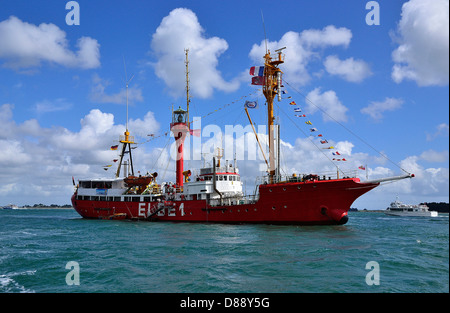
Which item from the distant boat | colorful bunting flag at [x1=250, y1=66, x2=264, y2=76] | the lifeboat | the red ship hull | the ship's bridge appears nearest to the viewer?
the red ship hull

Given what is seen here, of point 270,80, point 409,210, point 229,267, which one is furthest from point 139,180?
point 409,210

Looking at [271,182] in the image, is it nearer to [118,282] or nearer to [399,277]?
[399,277]

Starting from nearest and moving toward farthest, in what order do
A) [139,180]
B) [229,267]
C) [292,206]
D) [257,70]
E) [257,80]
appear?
1. [229,267]
2. [292,206]
3. [257,70]
4. [257,80]
5. [139,180]

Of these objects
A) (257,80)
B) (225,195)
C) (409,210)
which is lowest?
(409,210)

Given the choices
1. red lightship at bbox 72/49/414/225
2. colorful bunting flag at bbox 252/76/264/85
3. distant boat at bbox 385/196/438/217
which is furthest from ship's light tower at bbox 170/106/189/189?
distant boat at bbox 385/196/438/217

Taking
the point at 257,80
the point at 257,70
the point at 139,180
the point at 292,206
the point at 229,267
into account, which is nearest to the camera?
the point at 229,267

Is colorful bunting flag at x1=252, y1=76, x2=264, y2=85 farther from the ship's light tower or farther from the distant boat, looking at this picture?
the distant boat

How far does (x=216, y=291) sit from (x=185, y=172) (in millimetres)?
34883

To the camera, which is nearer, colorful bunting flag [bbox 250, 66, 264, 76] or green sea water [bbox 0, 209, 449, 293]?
green sea water [bbox 0, 209, 449, 293]

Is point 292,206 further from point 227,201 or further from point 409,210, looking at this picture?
point 409,210

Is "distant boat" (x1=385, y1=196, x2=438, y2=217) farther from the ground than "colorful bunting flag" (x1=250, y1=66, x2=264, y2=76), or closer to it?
closer to it

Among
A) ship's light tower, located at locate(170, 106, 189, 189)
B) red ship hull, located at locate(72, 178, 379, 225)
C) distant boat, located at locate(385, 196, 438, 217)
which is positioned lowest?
distant boat, located at locate(385, 196, 438, 217)
